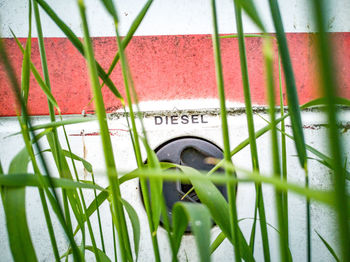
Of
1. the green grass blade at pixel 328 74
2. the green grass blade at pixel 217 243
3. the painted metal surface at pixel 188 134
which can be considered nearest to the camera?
the green grass blade at pixel 328 74

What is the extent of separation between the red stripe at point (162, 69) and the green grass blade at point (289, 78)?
67 cm

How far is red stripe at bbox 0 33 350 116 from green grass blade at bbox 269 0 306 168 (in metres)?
0.67

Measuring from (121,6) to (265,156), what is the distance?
0.63m

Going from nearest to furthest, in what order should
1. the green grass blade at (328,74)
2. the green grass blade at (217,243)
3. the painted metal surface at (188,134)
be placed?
the green grass blade at (328,74), the green grass blade at (217,243), the painted metal surface at (188,134)

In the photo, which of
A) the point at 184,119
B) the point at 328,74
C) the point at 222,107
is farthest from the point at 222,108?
the point at 184,119

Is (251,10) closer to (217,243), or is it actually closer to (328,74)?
(328,74)

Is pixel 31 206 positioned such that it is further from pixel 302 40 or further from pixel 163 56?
pixel 302 40

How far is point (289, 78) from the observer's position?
153 millimetres

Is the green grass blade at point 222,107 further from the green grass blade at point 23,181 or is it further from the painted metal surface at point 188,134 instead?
the painted metal surface at point 188,134

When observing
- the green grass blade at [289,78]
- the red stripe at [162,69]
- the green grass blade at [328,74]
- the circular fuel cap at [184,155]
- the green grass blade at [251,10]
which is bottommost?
the green grass blade at [328,74]

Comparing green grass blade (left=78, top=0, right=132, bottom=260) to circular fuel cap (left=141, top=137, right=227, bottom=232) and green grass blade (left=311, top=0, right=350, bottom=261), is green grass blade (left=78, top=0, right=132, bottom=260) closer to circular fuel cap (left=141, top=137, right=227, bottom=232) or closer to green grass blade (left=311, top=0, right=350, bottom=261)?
green grass blade (left=311, top=0, right=350, bottom=261)

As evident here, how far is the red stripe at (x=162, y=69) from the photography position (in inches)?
31.7

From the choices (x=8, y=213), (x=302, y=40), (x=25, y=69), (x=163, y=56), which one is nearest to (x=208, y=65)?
(x=163, y=56)

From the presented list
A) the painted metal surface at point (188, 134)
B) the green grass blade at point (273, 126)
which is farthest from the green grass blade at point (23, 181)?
the painted metal surface at point (188, 134)
